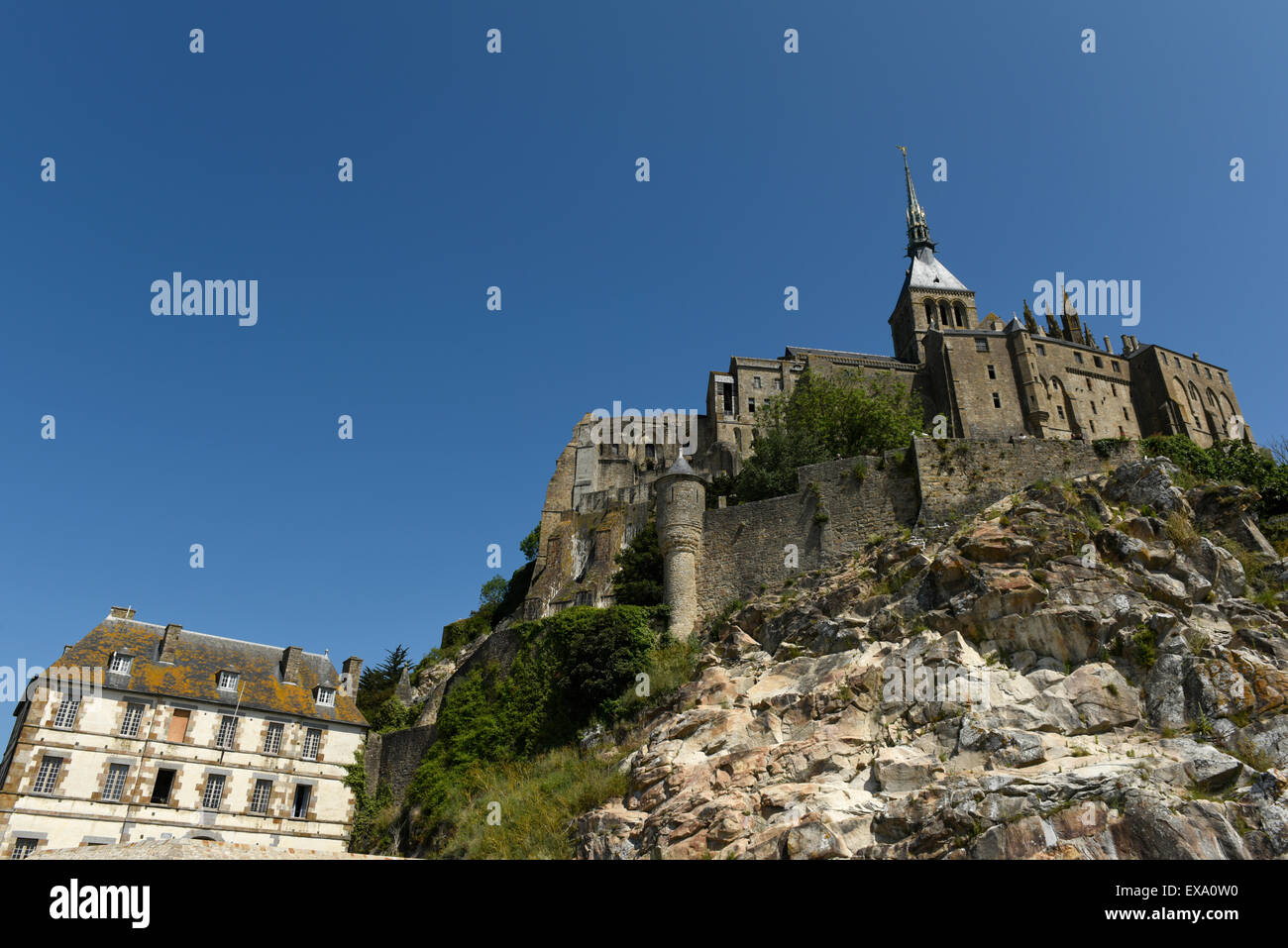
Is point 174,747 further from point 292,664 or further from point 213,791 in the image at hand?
point 292,664

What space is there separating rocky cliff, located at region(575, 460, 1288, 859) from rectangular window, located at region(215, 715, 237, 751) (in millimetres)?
15215

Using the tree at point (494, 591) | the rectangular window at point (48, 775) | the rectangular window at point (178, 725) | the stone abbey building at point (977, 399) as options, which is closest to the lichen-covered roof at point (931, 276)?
the stone abbey building at point (977, 399)

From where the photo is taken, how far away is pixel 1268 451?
4200 centimetres

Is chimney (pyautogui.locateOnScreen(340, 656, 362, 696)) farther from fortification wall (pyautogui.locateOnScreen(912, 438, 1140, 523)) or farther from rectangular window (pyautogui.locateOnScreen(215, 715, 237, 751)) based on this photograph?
fortification wall (pyautogui.locateOnScreen(912, 438, 1140, 523))

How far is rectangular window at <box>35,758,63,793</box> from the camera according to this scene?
27.5 meters

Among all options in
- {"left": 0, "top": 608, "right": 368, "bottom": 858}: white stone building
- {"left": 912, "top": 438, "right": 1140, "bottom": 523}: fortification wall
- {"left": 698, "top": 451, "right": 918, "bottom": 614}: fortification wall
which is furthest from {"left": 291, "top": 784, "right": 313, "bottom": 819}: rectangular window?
{"left": 912, "top": 438, "right": 1140, "bottom": 523}: fortification wall

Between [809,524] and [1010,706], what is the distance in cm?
1155

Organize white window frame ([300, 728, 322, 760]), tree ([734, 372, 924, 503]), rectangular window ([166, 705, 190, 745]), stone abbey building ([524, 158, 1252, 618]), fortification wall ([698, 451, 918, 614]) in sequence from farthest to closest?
stone abbey building ([524, 158, 1252, 618])
tree ([734, 372, 924, 503])
white window frame ([300, 728, 322, 760])
rectangular window ([166, 705, 190, 745])
fortification wall ([698, 451, 918, 614])

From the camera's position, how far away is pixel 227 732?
101 feet

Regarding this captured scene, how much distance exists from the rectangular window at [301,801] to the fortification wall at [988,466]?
76.0 feet

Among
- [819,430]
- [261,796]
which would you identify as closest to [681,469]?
[819,430]
